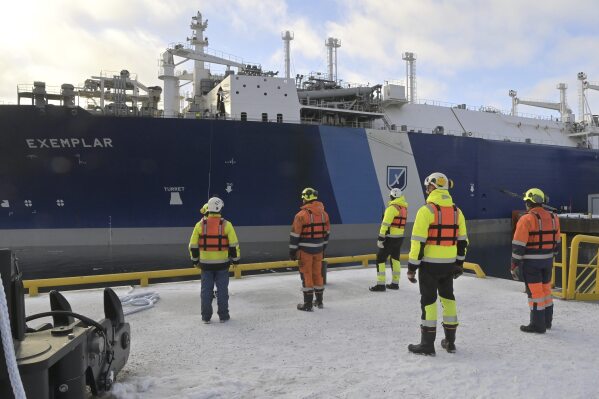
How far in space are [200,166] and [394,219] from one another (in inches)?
437

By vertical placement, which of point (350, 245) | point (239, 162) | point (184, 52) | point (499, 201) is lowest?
point (350, 245)

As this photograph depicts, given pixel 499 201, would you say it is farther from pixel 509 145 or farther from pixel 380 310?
pixel 380 310

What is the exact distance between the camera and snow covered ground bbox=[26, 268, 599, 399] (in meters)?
2.82

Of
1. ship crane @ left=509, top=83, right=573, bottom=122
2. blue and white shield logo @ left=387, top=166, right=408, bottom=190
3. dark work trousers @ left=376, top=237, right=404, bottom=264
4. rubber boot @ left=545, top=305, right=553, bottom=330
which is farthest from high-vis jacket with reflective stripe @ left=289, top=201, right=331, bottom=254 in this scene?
ship crane @ left=509, top=83, right=573, bottom=122

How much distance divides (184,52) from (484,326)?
18621mm

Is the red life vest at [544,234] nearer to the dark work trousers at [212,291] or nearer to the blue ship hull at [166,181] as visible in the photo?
the dark work trousers at [212,291]

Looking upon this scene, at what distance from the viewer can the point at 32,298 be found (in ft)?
18.4

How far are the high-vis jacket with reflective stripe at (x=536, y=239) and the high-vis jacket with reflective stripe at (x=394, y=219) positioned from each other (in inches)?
82.2

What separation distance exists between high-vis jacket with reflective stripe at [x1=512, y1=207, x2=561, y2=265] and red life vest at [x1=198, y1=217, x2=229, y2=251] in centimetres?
296

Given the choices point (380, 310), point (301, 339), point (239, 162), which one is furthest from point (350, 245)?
point (301, 339)

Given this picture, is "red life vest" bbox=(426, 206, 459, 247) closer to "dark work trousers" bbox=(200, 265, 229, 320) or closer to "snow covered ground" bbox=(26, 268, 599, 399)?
"snow covered ground" bbox=(26, 268, 599, 399)

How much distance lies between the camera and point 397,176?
18328 millimetres

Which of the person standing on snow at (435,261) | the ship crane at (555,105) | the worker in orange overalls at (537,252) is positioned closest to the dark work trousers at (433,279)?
the person standing on snow at (435,261)

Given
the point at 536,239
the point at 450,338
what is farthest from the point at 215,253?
the point at 536,239
